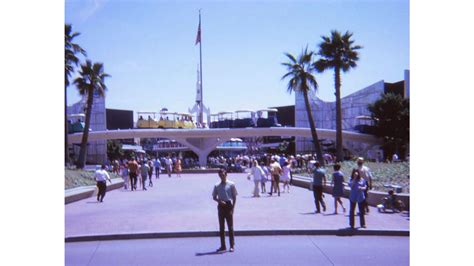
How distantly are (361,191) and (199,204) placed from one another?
529 cm

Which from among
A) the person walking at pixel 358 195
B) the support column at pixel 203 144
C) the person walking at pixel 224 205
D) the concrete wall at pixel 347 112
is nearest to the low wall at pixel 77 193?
the person walking at pixel 224 205

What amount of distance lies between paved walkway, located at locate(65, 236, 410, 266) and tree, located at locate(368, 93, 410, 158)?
3909 centimetres

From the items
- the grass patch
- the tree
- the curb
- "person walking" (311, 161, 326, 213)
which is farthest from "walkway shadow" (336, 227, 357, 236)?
the tree

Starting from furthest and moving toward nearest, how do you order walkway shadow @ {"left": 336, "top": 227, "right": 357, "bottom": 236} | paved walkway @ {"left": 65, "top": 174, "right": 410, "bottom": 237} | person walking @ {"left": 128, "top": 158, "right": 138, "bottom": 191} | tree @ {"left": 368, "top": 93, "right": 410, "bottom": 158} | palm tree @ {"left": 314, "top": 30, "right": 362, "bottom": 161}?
tree @ {"left": 368, "top": 93, "right": 410, "bottom": 158} → palm tree @ {"left": 314, "top": 30, "right": 362, "bottom": 161} → person walking @ {"left": 128, "top": 158, "right": 138, "bottom": 191} → paved walkway @ {"left": 65, "top": 174, "right": 410, "bottom": 237} → walkway shadow @ {"left": 336, "top": 227, "right": 357, "bottom": 236}

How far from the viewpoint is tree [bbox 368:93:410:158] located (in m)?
45.8

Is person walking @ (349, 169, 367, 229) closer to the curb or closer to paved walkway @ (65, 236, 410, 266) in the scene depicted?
the curb

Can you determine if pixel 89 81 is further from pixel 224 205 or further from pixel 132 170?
pixel 224 205

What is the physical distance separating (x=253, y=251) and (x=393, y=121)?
4375 cm

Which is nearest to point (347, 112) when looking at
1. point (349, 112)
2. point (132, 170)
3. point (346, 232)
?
point (349, 112)

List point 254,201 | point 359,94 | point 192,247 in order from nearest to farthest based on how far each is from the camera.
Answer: point 192,247, point 254,201, point 359,94
